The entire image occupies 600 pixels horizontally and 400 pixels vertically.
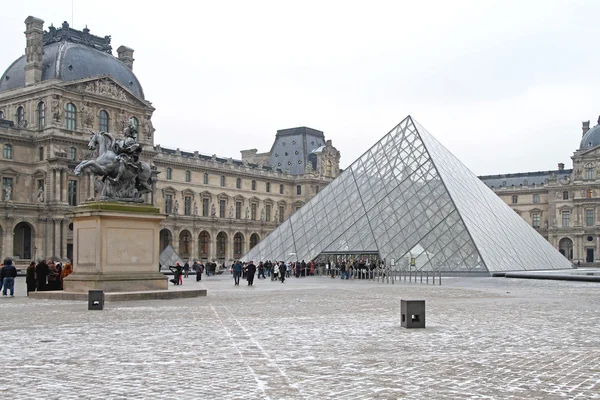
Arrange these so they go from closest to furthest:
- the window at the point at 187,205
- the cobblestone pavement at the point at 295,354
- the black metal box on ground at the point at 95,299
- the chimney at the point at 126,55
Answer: the cobblestone pavement at the point at 295,354
the black metal box on ground at the point at 95,299
the chimney at the point at 126,55
the window at the point at 187,205

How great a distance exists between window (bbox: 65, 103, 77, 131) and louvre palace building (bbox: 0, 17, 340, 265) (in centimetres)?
7

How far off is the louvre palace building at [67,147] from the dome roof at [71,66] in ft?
0.27

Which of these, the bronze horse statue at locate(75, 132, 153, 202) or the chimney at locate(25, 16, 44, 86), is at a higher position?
the chimney at locate(25, 16, 44, 86)

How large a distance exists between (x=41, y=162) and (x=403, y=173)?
96.3ft

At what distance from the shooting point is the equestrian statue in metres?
17.0

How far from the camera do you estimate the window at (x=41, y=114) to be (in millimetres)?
55722

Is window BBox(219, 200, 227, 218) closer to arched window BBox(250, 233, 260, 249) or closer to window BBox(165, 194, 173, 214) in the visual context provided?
arched window BBox(250, 233, 260, 249)

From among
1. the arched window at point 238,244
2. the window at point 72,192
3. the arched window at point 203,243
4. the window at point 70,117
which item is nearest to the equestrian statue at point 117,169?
the window at point 72,192

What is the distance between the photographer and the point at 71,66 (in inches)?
2258

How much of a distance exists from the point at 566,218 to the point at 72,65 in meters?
58.6

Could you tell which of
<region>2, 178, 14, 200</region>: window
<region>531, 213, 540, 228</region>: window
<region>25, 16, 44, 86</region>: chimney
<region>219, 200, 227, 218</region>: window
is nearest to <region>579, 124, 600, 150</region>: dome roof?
<region>531, 213, 540, 228</region>: window

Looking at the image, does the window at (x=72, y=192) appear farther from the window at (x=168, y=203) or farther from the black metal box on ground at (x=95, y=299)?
the black metal box on ground at (x=95, y=299)

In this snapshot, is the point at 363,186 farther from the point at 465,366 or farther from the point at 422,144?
the point at 465,366

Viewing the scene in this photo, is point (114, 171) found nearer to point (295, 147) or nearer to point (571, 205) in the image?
point (295, 147)
